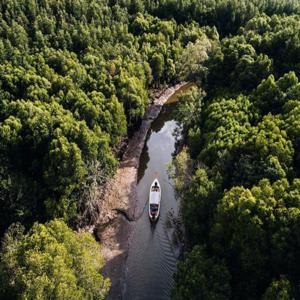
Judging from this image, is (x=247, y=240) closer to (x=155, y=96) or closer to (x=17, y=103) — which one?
(x=17, y=103)

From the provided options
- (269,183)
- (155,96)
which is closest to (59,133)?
(269,183)

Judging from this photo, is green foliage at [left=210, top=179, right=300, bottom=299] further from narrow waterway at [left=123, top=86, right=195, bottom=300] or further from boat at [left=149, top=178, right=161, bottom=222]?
boat at [left=149, top=178, right=161, bottom=222]

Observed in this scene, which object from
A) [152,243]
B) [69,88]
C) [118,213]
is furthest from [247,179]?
[69,88]

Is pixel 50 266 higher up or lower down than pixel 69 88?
lower down

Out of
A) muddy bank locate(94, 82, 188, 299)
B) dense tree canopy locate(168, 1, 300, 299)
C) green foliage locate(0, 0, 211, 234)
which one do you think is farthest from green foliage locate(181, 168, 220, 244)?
green foliage locate(0, 0, 211, 234)

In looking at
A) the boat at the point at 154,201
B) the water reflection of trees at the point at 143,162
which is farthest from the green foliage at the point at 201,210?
the water reflection of trees at the point at 143,162

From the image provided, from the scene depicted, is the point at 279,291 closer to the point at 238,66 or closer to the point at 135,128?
the point at 238,66
